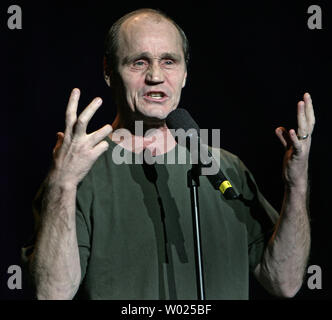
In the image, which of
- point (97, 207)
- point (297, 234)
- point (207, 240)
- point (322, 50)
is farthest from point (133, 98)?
point (322, 50)

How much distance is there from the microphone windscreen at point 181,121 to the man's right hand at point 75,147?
0.70 feet

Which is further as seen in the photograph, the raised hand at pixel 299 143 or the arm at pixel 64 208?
the raised hand at pixel 299 143

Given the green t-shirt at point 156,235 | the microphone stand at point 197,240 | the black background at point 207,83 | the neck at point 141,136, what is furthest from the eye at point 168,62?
the black background at point 207,83

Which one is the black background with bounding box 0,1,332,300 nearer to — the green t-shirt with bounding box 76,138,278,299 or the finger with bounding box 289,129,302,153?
the green t-shirt with bounding box 76,138,278,299

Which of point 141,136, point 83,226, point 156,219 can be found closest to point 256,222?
point 156,219

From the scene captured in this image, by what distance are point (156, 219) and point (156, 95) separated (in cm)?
43

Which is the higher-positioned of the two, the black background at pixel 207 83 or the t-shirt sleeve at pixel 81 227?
the black background at pixel 207 83

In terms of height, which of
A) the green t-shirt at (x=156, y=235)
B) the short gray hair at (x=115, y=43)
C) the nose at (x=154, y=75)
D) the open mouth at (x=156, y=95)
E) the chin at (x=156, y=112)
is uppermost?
the short gray hair at (x=115, y=43)

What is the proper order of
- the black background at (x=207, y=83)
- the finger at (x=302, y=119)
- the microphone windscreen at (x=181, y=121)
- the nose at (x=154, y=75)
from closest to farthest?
the microphone windscreen at (x=181, y=121), the finger at (x=302, y=119), the nose at (x=154, y=75), the black background at (x=207, y=83)

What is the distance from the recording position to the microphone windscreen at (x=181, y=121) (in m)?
1.51

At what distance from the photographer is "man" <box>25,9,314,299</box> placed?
1633 mm

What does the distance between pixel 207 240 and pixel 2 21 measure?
4.62ft

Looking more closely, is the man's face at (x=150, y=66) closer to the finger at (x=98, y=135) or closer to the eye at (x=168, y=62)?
the eye at (x=168, y=62)

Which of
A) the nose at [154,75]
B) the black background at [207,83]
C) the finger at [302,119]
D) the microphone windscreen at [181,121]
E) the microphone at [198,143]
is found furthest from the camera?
the black background at [207,83]
